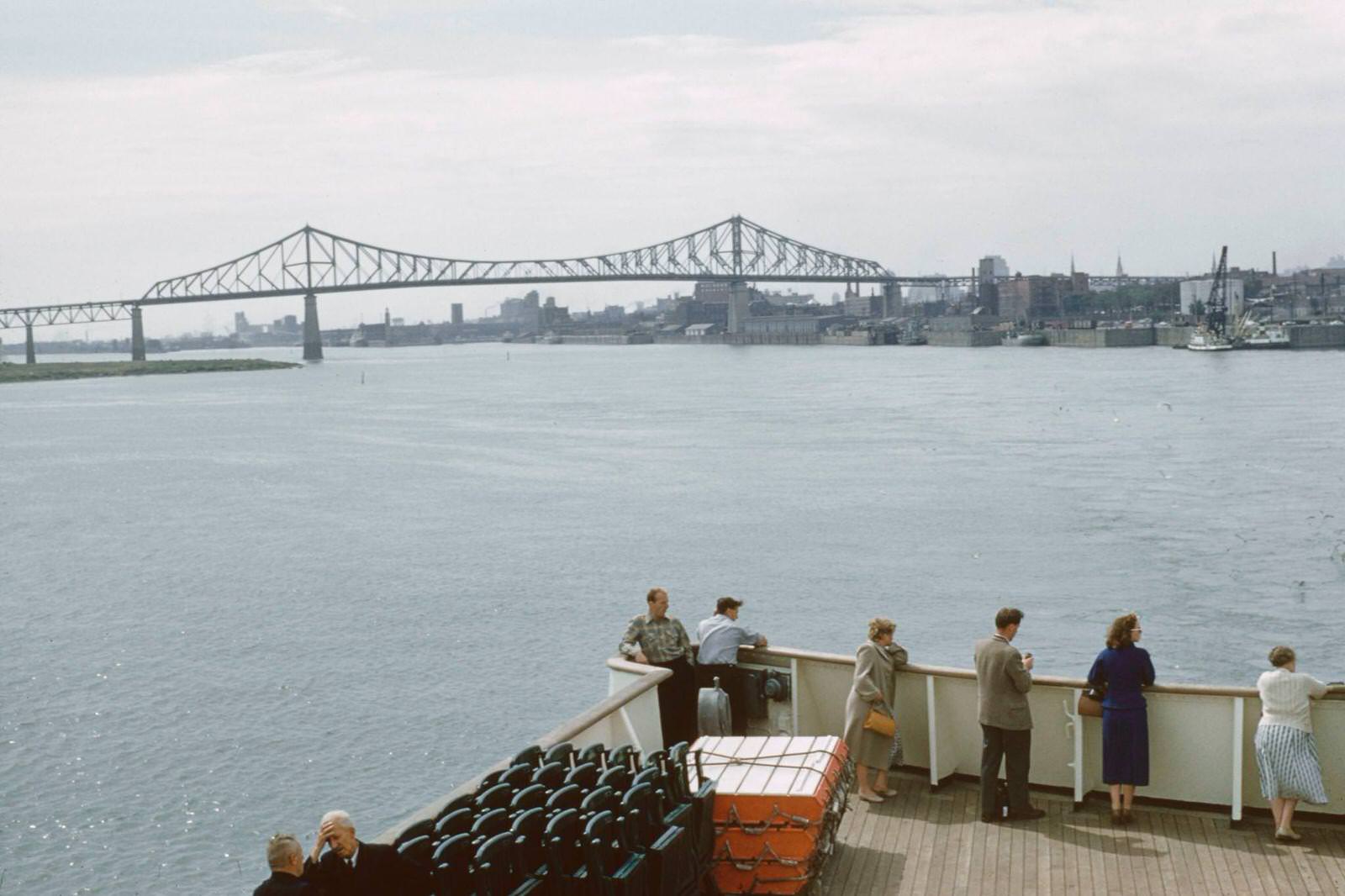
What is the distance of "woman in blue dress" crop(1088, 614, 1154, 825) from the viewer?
8.20 m

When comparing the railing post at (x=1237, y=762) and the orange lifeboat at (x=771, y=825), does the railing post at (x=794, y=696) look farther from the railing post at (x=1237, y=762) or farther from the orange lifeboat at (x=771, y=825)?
the railing post at (x=1237, y=762)

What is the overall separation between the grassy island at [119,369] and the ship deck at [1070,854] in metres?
180

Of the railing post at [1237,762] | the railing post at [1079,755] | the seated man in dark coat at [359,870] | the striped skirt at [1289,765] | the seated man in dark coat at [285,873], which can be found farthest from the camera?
the railing post at [1079,755]

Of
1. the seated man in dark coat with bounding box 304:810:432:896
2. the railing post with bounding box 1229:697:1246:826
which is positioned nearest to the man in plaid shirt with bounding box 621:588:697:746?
the railing post with bounding box 1229:697:1246:826

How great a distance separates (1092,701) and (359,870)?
174 inches

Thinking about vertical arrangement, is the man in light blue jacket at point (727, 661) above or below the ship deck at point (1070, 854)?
above

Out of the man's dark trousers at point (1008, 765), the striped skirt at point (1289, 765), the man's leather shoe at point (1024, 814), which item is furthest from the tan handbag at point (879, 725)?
the striped skirt at point (1289, 765)

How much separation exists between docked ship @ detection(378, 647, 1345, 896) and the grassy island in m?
179

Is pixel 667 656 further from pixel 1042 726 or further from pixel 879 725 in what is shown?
pixel 1042 726

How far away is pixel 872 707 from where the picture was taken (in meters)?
8.70

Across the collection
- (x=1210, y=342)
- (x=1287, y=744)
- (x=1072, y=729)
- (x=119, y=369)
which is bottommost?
(x=1210, y=342)

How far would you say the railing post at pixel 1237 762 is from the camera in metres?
8.12

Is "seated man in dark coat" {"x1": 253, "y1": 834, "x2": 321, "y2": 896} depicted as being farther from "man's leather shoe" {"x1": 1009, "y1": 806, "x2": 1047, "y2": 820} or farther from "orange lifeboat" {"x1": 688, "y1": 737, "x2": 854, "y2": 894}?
"man's leather shoe" {"x1": 1009, "y1": 806, "x2": 1047, "y2": 820}

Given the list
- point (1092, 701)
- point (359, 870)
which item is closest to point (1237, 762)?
point (1092, 701)
